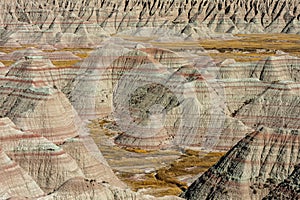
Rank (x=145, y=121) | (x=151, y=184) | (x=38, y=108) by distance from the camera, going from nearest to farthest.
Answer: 1. (x=151, y=184)
2. (x=38, y=108)
3. (x=145, y=121)

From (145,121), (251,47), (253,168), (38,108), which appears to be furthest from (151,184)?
(251,47)

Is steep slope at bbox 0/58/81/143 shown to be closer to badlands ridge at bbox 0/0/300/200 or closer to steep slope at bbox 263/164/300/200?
badlands ridge at bbox 0/0/300/200

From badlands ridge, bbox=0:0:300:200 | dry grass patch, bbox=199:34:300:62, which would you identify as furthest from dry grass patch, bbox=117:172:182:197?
dry grass patch, bbox=199:34:300:62

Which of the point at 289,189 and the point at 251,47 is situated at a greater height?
the point at 289,189

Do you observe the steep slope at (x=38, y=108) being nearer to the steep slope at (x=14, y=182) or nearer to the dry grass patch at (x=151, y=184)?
the dry grass patch at (x=151, y=184)

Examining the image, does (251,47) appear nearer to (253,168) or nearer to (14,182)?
(253,168)

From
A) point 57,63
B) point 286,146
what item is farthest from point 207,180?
point 57,63

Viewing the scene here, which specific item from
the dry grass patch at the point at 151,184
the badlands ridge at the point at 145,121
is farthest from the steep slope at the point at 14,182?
the dry grass patch at the point at 151,184

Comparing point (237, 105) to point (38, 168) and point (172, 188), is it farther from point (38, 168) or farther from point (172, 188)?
point (38, 168)

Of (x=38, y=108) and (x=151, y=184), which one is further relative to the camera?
(x=38, y=108)

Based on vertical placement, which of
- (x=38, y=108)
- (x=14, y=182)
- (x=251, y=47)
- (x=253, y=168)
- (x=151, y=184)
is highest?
(x=253, y=168)
